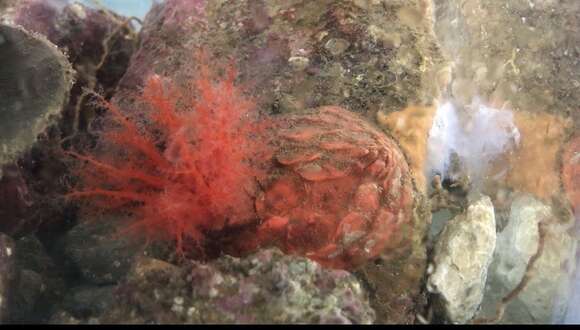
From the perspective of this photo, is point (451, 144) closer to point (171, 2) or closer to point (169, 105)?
point (169, 105)

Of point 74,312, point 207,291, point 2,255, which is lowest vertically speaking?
point 74,312

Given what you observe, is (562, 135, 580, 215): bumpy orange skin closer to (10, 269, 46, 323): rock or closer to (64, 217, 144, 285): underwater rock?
(64, 217, 144, 285): underwater rock

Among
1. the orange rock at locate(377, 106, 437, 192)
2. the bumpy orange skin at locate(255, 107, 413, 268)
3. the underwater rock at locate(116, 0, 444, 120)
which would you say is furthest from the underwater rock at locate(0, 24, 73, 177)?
the orange rock at locate(377, 106, 437, 192)

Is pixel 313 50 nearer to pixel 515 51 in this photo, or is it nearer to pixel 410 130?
pixel 410 130

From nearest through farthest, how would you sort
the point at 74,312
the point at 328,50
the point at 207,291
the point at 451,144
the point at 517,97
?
the point at 207,291 < the point at 74,312 < the point at 328,50 < the point at 451,144 < the point at 517,97

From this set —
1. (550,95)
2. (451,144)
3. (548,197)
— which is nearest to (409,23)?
(451,144)

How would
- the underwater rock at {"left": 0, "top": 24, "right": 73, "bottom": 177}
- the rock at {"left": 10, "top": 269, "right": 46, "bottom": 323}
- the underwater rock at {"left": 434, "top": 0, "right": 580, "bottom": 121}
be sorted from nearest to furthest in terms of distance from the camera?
the underwater rock at {"left": 0, "top": 24, "right": 73, "bottom": 177} → the rock at {"left": 10, "top": 269, "right": 46, "bottom": 323} → the underwater rock at {"left": 434, "top": 0, "right": 580, "bottom": 121}
